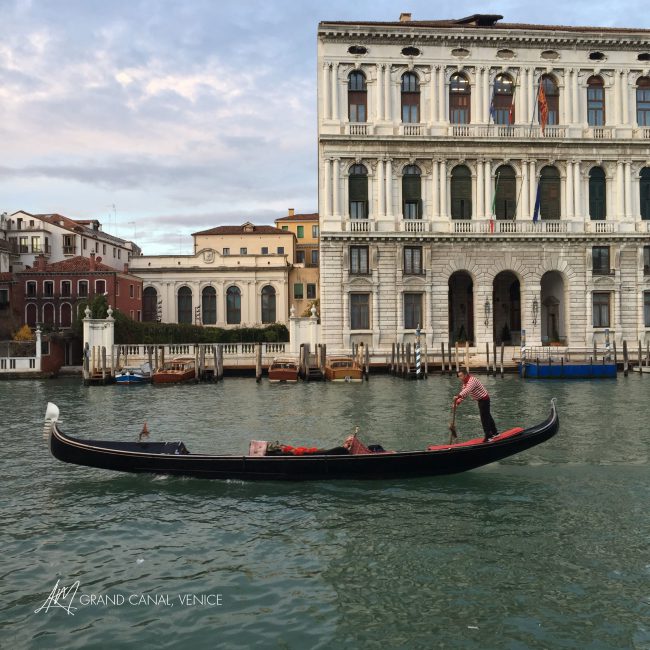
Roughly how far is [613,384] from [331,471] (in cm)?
1971

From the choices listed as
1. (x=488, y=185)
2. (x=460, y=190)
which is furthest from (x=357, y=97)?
(x=488, y=185)

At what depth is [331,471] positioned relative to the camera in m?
11.5

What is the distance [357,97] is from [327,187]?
5.00 m

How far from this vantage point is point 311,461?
11.5 m

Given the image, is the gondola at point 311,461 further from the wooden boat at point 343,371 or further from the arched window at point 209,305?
the arched window at point 209,305

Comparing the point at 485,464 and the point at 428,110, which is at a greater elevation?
the point at 428,110

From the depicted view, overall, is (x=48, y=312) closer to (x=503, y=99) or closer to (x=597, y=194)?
(x=503, y=99)

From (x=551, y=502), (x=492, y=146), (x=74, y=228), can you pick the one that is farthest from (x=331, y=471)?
(x=74, y=228)

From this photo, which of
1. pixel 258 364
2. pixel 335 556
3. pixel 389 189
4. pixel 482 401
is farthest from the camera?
pixel 389 189

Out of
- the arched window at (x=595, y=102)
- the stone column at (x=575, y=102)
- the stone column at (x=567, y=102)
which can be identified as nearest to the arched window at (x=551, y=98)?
the stone column at (x=567, y=102)

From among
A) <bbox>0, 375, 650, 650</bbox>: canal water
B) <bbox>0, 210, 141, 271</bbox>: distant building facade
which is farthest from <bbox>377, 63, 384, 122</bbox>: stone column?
<bbox>0, 210, 141, 271</bbox>: distant building facade

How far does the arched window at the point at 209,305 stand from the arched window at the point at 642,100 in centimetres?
2908

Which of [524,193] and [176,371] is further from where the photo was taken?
[524,193]

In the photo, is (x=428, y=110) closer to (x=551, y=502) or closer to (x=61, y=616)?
(x=551, y=502)
